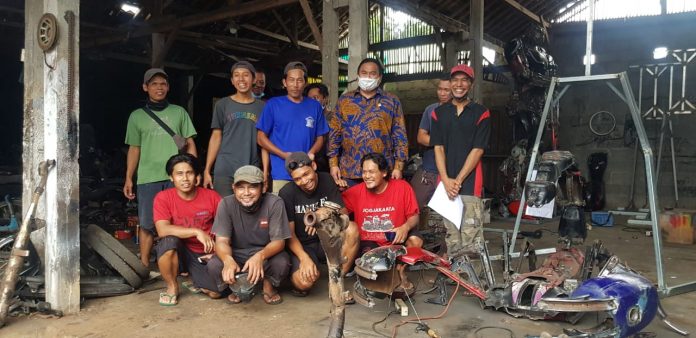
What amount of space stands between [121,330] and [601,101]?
32.0 feet

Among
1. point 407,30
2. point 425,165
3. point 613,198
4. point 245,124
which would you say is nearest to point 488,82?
point 407,30

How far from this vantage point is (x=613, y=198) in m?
9.95

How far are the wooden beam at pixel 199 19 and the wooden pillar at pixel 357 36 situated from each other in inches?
87.2

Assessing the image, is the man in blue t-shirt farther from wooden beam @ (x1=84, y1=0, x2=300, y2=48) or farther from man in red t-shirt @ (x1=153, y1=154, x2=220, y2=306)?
wooden beam @ (x1=84, y1=0, x2=300, y2=48)

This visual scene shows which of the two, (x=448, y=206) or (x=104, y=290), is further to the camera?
(x=448, y=206)

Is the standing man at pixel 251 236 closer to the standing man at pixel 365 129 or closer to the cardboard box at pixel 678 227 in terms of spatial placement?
the standing man at pixel 365 129

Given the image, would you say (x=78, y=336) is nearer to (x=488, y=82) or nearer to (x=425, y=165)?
(x=425, y=165)

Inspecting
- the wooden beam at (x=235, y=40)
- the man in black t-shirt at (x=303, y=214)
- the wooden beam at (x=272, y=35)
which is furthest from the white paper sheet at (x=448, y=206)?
the wooden beam at (x=272, y=35)

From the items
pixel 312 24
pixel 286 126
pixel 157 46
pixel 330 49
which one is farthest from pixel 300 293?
pixel 157 46

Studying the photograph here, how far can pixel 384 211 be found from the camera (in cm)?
382

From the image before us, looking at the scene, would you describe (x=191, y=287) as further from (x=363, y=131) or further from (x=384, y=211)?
(x=363, y=131)

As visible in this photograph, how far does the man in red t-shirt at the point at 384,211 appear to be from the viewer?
12.4 feet

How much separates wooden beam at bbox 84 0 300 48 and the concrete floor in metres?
4.90

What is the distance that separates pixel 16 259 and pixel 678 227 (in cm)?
698
